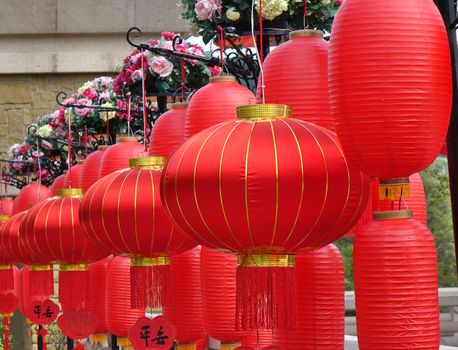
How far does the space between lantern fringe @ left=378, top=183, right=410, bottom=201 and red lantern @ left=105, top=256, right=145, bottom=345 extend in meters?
3.29

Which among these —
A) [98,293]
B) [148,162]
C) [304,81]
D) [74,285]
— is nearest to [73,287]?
[74,285]

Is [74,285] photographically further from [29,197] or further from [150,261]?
[29,197]

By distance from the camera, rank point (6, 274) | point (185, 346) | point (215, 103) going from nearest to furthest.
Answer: point (215, 103) < point (185, 346) < point (6, 274)

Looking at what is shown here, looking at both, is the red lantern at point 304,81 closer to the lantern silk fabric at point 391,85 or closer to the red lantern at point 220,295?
the lantern silk fabric at point 391,85

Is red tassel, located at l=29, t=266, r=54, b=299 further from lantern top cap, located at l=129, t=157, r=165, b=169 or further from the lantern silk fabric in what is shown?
the lantern silk fabric

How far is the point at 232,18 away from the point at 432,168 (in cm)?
1502

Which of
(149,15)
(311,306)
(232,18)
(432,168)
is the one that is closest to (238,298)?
(311,306)

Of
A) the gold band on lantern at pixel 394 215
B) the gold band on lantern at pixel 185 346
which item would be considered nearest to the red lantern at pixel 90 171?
the gold band on lantern at pixel 185 346

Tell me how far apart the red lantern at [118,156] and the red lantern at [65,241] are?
0.33m

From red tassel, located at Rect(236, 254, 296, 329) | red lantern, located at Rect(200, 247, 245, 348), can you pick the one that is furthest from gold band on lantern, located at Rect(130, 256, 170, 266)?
red tassel, located at Rect(236, 254, 296, 329)

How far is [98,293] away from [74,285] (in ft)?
2.92

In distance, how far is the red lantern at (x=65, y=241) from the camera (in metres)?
6.48

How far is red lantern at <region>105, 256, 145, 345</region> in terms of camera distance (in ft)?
22.2

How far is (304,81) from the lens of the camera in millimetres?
4082
